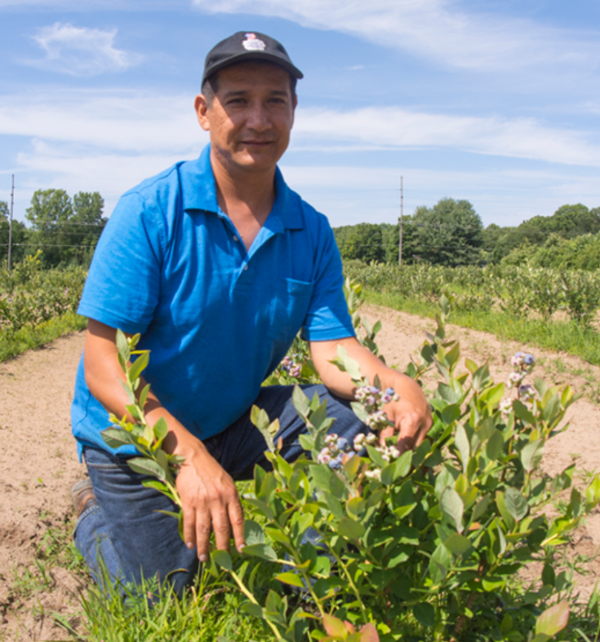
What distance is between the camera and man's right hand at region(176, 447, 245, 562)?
132 cm

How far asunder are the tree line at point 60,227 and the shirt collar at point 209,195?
2316 inches

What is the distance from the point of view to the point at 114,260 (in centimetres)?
175

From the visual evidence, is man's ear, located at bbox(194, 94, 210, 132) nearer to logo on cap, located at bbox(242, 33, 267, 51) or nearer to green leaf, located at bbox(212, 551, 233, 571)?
logo on cap, located at bbox(242, 33, 267, 51)

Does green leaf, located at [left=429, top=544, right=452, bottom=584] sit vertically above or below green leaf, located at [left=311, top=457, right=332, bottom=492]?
below

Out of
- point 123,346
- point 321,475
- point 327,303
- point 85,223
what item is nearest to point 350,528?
point 321,475

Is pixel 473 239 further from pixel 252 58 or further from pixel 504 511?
pixel 504 511

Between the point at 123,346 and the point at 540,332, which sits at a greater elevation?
the point at 123,346

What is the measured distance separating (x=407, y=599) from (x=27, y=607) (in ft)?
4.77

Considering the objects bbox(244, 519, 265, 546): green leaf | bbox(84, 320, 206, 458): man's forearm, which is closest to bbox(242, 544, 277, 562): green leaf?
bbox(244, 519, 265, 546): green leaf

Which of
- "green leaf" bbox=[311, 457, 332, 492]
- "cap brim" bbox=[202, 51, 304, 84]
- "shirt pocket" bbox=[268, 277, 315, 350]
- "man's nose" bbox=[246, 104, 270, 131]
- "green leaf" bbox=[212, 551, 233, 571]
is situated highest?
"cap brim" bbox=[202, 51, 304, 84]

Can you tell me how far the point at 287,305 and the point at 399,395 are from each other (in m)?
0.66

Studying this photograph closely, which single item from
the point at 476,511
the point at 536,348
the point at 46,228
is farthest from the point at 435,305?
the point at 46,228

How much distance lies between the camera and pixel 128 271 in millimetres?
1744

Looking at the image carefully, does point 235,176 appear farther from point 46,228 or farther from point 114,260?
point 46,228
